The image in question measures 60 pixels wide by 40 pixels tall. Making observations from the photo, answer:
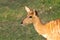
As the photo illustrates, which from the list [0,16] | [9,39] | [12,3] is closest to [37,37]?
[9,39]

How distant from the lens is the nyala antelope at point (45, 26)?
7730 mm

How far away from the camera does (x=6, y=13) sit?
13.1 m

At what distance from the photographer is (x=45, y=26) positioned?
8.11m

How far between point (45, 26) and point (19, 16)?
14.7 ft

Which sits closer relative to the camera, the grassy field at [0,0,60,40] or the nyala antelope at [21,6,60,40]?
the nyala antelope at [21,6,60,40]

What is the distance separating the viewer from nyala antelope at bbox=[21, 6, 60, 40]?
773 cm

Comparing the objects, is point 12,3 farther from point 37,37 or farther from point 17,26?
point 37,37

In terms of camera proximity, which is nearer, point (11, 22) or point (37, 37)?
point (37, 37)

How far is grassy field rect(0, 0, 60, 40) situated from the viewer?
10062 millimetres

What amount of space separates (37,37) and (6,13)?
3.66m

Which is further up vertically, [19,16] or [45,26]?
[45,26]

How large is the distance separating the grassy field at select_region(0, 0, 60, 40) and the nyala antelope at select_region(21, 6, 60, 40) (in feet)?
5.00

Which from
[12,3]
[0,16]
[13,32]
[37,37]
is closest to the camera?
[37,37]

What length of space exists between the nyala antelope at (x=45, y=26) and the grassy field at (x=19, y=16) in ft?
5.00
